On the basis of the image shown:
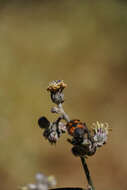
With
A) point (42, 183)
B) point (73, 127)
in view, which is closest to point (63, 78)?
point (73, 127)

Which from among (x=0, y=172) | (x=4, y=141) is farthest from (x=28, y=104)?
(x=0, y=172)

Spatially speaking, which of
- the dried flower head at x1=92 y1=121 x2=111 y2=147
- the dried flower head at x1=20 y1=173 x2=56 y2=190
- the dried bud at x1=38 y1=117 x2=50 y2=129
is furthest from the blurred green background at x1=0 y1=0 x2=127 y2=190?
the dried flower head at x1=20 y1=173 x2=56 y2=190

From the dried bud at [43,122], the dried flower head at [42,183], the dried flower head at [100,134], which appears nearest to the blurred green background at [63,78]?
the dried flower head at [100,134]

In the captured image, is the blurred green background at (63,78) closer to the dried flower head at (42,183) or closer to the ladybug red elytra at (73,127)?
the ladybug red elytra at (73,127)

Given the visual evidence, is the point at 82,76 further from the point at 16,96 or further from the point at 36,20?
the point at 36,20

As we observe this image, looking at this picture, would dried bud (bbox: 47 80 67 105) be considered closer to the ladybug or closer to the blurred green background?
the ladybug

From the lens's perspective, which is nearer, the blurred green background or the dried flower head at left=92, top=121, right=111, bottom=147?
the dried flower head at left=92, top=121, right=111, bottom=147

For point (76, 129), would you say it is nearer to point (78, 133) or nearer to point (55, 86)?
point (78, 133)
